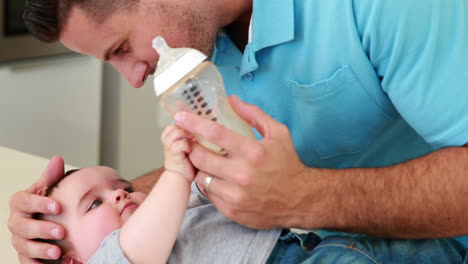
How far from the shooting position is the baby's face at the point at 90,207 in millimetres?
1175

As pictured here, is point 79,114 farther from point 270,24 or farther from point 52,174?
point 270,24

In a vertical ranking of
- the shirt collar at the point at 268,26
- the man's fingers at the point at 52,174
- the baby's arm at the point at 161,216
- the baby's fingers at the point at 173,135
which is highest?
the shirt collar at the point at 268,26

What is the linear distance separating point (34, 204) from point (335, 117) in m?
0.62

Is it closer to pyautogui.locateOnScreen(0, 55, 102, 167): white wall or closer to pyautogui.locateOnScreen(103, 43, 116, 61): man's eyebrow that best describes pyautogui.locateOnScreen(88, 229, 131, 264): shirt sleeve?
pyautogui.locateOnScreen(103, 43, 116, 61): man's eyebrow

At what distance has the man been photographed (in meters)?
1.07

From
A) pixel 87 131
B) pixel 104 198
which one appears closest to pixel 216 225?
pixel 104 198

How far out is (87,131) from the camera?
320 centimetres

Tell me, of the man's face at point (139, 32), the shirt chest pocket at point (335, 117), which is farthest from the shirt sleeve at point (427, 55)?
the man's face at point (139, 32)

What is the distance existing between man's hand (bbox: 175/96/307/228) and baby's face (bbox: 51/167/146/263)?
0.21m

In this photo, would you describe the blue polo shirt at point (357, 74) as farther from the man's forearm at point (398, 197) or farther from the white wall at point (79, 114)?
the white wall at point (79, 114)

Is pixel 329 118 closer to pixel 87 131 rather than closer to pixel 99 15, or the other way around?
pixel 99 15

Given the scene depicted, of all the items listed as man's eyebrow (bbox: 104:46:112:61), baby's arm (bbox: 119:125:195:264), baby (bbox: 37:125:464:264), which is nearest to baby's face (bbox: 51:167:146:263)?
baby (bbox: 37:125:464:264)

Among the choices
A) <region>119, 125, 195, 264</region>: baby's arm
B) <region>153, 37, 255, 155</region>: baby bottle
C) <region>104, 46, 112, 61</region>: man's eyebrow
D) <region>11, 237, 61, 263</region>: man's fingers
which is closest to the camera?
<region>153, 37, 255, 155</region>: baby bottle

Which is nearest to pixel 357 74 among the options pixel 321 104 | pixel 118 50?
pixel 321 104
